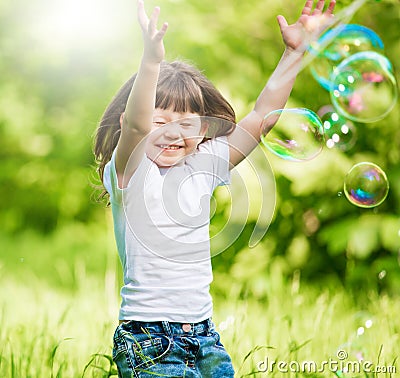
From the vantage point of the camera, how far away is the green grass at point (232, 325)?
2342 millimetres

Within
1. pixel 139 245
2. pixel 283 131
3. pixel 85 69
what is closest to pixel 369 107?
pixel 283 131

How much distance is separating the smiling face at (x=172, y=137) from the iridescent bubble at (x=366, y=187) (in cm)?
80

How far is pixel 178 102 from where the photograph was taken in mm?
2000

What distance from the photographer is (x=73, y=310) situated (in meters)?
3.20

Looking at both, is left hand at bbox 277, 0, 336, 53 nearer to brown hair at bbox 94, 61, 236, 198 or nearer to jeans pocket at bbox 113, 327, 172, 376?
brown hair at bbox 94, 61, 236, 198

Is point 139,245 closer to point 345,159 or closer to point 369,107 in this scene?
point 369,107

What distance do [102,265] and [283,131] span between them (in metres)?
2.01

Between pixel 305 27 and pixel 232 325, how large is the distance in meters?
1.10

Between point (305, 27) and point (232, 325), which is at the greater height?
point (305, 27)

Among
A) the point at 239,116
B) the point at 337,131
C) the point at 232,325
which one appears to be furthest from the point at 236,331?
the point at 239,116

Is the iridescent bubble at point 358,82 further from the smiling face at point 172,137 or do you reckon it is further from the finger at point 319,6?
the smiling face at point 172,137

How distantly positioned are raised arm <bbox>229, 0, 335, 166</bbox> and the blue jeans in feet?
1.69

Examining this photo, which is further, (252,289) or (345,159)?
(252,289)

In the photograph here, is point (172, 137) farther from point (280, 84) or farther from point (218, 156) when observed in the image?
point (280, 84)
